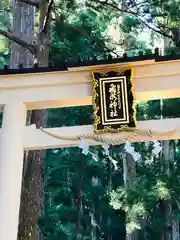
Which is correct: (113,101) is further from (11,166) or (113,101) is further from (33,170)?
(33,170)

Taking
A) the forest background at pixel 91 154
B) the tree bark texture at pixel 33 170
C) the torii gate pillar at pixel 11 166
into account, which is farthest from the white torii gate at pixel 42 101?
the tree bark texture at pixel 33 170

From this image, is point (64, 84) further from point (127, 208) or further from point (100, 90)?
point (127, 208)

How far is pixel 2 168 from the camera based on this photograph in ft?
11.6

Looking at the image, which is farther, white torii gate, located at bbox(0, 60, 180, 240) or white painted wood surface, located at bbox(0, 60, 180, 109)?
white painted wood surface, located at bbox(0, 60, 180, 109)

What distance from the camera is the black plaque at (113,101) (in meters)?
3.57

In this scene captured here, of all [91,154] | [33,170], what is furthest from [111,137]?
[33,170]

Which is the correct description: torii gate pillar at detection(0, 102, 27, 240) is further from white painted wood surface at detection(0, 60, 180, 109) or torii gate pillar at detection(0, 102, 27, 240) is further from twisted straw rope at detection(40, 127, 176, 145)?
twisted straw rope at detection(40, 127, 176, 145)

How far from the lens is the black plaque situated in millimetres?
3568

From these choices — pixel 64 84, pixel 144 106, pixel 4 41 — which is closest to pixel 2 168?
pixel 64 84

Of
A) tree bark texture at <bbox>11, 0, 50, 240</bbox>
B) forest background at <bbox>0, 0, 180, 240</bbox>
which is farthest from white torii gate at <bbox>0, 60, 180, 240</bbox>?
tree bark texture at <bbox>11, 0, 50, 240</bbox>

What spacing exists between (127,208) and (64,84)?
4.54 m

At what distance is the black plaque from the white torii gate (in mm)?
64

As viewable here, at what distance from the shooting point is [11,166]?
354cm

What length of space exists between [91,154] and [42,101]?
0.73 meters
